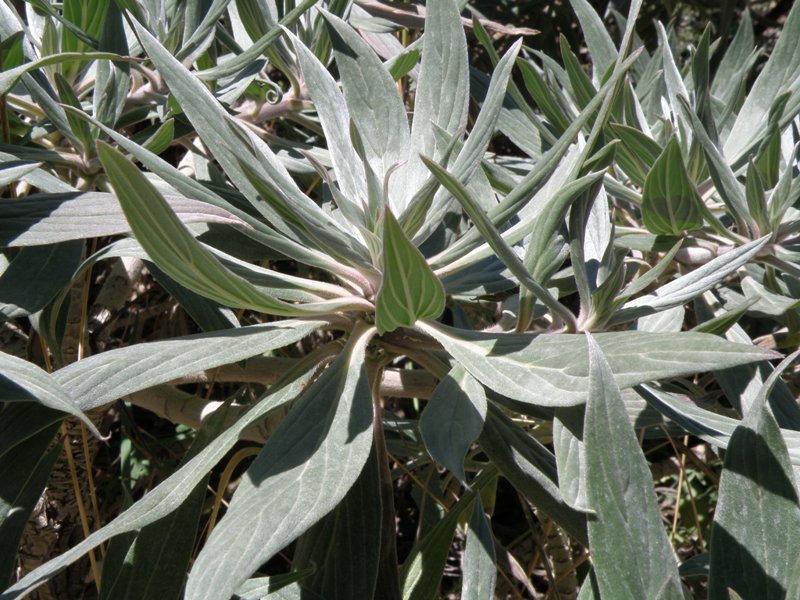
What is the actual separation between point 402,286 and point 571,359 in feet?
0.38

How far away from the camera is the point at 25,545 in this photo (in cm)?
101

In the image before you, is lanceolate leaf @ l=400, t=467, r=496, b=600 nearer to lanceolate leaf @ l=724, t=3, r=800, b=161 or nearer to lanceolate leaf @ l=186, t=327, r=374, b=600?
lanceolate leaf @ l=186, t=327, r=374, b=600

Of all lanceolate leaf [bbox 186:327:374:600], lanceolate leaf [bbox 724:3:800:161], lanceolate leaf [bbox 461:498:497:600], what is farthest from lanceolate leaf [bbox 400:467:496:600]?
lanceolate leaf [bbox 724:3:800:161]

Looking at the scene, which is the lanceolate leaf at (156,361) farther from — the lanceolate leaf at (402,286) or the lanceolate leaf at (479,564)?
the lanceolate leaf at (479,564)

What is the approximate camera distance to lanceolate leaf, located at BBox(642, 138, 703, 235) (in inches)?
30.1

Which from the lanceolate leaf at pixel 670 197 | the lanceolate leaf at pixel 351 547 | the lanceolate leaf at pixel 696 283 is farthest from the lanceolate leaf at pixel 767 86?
the lanceolate leaf at pixel 351 547

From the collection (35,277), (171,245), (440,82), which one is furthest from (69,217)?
(440,82)

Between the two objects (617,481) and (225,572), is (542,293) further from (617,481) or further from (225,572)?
(225,572)

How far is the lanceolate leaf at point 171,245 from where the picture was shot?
473 mm

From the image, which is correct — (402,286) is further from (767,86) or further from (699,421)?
(767,86)

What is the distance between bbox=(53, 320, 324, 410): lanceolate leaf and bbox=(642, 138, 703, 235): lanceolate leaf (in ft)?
1.18

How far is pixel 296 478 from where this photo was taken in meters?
0.55

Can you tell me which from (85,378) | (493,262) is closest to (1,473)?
(85,378)

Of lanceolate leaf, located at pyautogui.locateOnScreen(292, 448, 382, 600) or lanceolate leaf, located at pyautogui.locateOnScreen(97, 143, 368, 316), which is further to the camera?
lanceolate leaf, located at pyautogui.locateOnScreen(292, 448, 382, 600)
